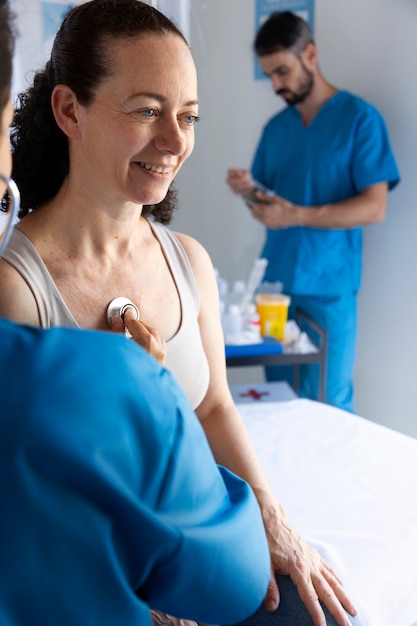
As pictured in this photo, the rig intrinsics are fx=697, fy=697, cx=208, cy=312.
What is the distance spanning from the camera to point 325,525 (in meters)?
1.07

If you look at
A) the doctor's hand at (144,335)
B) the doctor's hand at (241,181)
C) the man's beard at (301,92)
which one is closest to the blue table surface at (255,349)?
the doctor's hand at (241,181)

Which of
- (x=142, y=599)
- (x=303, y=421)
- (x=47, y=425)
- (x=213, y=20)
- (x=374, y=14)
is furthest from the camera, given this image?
(x=213, y=20)

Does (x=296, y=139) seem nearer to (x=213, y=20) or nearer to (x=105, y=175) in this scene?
(x=213, y=20)

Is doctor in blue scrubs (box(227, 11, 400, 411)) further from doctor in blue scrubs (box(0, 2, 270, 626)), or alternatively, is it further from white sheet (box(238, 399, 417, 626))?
doctor in blue scrubs (box(0, 2, 270, 626))

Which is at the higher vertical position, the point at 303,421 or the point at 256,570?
the point at 256,570

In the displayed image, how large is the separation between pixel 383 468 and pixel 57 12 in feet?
3.63

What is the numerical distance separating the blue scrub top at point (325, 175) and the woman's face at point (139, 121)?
127 cm

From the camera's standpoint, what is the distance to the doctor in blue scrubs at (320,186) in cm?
210

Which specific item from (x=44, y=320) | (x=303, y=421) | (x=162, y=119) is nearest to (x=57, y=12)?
(x=162, y=119)

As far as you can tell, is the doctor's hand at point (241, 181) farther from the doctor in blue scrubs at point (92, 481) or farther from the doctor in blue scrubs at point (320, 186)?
the doctor in blue scrubs at point (92, 481)

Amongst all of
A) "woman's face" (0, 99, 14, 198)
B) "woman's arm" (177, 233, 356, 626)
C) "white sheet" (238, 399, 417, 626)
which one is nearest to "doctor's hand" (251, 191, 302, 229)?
"white sheet" (238, 399, 417, 626)

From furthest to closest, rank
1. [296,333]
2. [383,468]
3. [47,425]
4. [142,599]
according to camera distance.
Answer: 1. [296,333]
2. [383,468]
3. [142,599]
4. [47,425]

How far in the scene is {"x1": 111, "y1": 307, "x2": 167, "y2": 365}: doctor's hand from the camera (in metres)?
0.79

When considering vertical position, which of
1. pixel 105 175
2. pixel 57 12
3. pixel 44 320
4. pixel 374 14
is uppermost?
pixel 374 14
